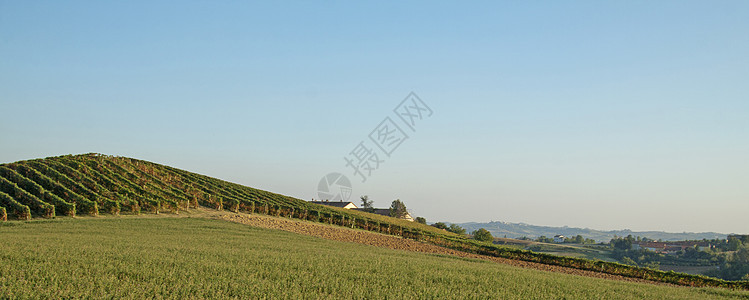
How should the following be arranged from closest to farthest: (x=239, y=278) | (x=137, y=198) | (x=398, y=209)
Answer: (x=239, y=278) → (x=137, y=198) → (x=398, y=209)

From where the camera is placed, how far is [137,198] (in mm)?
53094

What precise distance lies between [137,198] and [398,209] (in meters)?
101

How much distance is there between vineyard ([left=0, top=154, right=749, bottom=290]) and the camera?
43.4m

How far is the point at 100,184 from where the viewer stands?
187 feet

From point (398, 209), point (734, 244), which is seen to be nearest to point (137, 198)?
point (398, 209)

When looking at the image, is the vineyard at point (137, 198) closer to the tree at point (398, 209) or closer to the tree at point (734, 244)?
the tree at point (398, 209)

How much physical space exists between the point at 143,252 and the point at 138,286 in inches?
317

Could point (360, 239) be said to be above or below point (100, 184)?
below

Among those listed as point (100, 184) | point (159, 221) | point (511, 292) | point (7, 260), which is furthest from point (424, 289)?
point (100, 184)

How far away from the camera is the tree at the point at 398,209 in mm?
142500

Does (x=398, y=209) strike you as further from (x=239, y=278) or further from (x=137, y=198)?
(x=239, y=278)

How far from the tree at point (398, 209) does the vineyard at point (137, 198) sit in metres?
65.4

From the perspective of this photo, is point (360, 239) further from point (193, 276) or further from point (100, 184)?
point (193, 276)

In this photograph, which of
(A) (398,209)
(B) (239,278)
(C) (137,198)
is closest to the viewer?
(B) (239,278)
